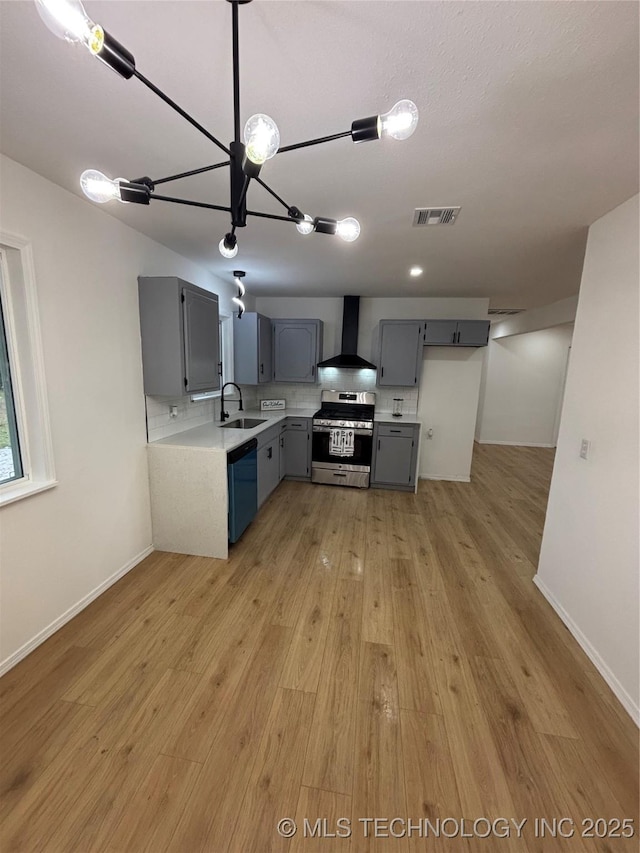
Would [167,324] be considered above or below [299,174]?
below

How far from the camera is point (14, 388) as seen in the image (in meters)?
1.78

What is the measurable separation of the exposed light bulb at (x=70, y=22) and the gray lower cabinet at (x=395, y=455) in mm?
3796

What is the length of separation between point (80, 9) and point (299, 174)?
1.18 m

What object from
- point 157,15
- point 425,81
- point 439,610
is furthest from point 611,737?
point 157,15

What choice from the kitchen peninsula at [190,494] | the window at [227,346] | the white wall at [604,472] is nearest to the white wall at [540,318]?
the white wall at [604,472]

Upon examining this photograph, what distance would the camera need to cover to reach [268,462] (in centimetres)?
368

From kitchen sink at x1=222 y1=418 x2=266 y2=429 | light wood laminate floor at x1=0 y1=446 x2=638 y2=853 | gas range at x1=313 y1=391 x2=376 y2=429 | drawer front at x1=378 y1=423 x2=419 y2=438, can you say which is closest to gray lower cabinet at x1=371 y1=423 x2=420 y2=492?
drawer front at x1=378 y1=423 x2=419 y2=438

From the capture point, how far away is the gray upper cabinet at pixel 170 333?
2.50 metres

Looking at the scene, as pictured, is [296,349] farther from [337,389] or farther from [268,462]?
[268,462]

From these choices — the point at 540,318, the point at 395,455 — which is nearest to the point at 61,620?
the point at 395,455

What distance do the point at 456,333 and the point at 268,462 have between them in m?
2.87

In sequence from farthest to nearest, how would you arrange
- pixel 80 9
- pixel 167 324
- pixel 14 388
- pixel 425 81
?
1. pixel 167 324
2. pixel 14 388
3. pixel 425 81
4. pixel 80 9

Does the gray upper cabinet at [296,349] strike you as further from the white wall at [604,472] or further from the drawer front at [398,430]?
the white wall at [604,472]

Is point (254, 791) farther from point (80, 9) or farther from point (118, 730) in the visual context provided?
point (80, 9)
